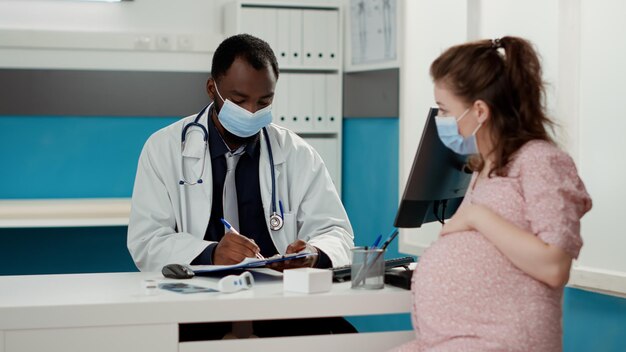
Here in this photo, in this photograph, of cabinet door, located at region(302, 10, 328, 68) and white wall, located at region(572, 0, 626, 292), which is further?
cabinet door, located at region(302, 10, 328, 68)

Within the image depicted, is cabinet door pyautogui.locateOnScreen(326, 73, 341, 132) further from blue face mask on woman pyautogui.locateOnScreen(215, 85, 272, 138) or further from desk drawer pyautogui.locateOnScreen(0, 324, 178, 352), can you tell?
desk drawer pyautogui.locateOnScreen(0, 324, 178, 352)

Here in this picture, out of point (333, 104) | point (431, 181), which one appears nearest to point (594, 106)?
point (431, 181)

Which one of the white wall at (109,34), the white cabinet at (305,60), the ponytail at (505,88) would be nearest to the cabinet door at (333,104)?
the white cabinet at (305,60)

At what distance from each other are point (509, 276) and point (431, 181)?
38cm

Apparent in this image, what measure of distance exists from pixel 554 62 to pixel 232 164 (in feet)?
3.90

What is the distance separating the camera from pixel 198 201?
216 centimetres

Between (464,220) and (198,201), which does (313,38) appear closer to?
(198,201)

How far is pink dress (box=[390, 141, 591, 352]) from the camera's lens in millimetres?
1398

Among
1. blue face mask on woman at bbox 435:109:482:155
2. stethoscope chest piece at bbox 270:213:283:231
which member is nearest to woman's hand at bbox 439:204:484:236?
blue face mask on woman at bbox 435:109:482:155

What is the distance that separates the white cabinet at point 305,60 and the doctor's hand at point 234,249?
2259 mm

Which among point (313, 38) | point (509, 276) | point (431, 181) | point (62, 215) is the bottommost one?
point (62, 215)

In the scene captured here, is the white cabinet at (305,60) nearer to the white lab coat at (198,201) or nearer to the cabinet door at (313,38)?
the cabinet door at (313,38)

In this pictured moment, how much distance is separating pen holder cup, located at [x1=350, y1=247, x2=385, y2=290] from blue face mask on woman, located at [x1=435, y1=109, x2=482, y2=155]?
26cm

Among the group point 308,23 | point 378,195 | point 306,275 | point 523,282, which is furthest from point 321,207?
point 308,23
